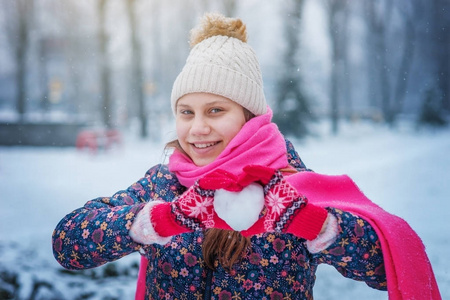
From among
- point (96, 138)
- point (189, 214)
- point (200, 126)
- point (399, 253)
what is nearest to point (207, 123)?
point (200, 126)

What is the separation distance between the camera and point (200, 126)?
0.92m

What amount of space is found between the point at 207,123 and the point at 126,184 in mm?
1388

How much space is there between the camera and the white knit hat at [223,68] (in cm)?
94

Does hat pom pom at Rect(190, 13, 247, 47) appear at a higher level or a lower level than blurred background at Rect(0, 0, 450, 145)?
lower

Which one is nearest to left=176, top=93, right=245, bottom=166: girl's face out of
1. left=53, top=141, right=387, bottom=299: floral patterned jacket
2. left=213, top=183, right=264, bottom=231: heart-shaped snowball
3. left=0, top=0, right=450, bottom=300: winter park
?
left=53, top=141, right=387, bottom=299: floral patterned jacket

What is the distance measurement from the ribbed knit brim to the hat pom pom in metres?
0.02

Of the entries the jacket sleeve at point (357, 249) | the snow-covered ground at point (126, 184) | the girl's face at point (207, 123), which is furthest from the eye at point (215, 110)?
the snow-covered ground at point (126, 184)

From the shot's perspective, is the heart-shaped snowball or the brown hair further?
the brown hair

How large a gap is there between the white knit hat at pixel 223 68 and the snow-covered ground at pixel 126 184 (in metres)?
1.17

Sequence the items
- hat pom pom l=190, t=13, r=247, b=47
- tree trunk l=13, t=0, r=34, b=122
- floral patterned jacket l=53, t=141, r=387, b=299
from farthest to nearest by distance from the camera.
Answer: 1. tree trunk l=13, t=0, r=34, b=122
2. hat pom pom l=190, t=13, r=247, b=47
3. floral patterned jacket l=53, t=141, r=387, b=299

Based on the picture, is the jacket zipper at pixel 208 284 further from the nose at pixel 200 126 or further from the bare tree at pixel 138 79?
the bare tree at pixel 138 79

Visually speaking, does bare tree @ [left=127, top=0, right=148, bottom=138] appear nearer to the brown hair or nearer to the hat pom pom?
the hat pom pom

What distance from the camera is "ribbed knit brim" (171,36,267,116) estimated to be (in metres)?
0.94

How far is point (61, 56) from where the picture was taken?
89.0 inches
